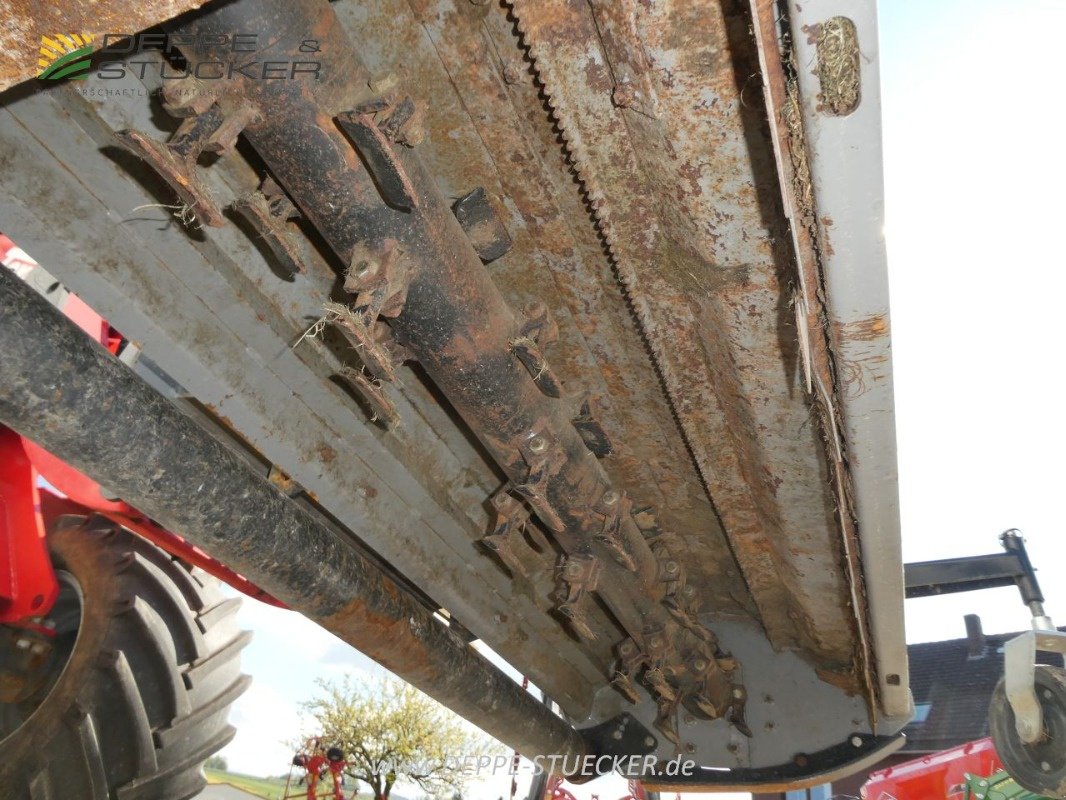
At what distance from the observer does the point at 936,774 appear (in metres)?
5.22

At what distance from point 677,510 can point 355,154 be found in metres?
1.96

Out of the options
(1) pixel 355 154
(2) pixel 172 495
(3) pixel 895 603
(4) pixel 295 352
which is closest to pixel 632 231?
(1) pixel 355 154

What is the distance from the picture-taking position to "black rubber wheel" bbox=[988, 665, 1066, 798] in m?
2.88

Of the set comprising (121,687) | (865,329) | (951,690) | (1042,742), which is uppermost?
(951,690)

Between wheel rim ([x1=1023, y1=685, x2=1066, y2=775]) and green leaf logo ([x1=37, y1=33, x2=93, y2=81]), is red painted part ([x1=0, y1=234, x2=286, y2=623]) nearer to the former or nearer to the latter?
green leaf logo ([x1=37, y1=33, x2=93, y2=81])

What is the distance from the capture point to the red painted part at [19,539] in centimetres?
219

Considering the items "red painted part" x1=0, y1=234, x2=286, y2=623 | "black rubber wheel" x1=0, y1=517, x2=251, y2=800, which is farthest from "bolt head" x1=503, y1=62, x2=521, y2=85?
"black rubber wheel" x1=0, y1=517, x2=251, y2=800

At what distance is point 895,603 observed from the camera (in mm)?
2465

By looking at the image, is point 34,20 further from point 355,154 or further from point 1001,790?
point 1001,790

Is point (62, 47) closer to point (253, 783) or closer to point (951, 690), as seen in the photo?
point (951, 690)

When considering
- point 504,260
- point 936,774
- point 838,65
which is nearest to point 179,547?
point 504,260

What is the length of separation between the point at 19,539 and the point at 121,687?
885 mm

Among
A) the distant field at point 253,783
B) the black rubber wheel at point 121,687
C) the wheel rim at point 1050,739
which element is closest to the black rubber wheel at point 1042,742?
the wheel rim at point 1050,739

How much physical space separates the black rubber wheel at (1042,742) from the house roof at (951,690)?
13.4 metres
